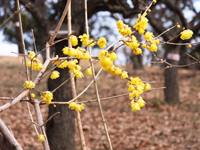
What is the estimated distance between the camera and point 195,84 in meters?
7.41

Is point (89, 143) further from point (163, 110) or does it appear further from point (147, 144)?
point (163, 110)

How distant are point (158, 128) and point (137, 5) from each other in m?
2.83

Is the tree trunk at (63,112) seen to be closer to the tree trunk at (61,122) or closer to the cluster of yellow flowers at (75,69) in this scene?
the tree trunk at (61,122)

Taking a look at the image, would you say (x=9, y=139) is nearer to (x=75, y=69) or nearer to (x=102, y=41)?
(x=75, y=69)

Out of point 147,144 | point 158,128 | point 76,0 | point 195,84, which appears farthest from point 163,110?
point 76,0

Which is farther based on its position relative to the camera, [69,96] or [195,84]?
[195,84]

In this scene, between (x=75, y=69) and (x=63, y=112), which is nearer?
(x=75, y=69)

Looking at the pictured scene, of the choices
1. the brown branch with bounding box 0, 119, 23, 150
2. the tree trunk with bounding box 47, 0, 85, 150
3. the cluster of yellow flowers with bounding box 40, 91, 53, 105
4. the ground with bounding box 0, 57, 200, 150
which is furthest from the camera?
the ground with bounding box 0, 57, 200, 150

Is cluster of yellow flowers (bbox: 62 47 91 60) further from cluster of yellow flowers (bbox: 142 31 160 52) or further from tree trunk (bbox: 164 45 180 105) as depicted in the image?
tree trunk (bbox: 164 45 180 105)

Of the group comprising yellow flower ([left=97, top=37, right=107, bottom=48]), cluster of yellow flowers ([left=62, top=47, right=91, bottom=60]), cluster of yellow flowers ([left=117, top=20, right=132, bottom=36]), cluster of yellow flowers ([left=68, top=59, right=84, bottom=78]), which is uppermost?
cluster of yellow flowers ([left=117, top=20, right=132, bottom=36])

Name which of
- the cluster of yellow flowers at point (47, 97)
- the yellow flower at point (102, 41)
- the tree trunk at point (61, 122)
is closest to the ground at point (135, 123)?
the tree trunk at point (61, 122)

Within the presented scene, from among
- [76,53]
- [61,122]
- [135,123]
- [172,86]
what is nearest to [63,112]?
[61,122]

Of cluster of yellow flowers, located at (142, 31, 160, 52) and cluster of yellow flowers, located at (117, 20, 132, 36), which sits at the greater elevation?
cluster of yellow flowers, located at (117, 20, 132, 36)

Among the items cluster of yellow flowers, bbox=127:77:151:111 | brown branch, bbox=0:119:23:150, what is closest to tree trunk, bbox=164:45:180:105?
cluster of yellow flowers, bbox=127:77:151:111
